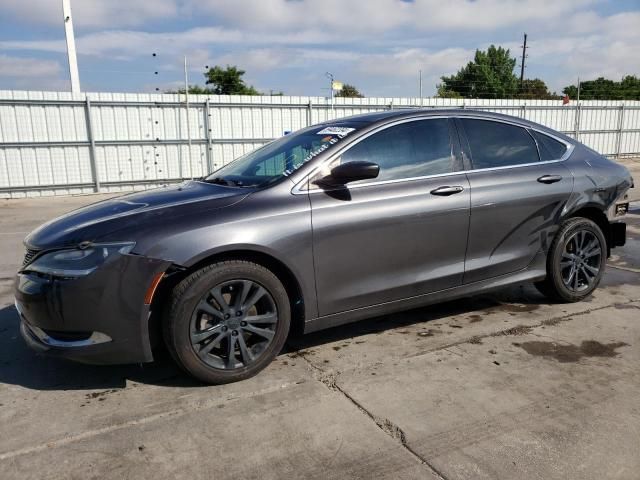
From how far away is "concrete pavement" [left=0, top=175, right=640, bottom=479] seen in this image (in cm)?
243

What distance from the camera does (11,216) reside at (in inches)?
444

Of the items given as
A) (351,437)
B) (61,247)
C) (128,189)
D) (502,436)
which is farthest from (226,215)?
(128,189)

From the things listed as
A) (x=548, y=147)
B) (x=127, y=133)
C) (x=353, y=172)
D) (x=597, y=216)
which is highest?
(x=127, y=133)

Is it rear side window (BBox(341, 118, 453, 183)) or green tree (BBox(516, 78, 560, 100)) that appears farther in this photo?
green tree (BBox(516, 78, 560, 100))

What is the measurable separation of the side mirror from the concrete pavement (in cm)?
122

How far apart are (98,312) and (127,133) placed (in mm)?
13273

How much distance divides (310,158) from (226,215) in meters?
0.75

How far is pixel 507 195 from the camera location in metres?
4.02

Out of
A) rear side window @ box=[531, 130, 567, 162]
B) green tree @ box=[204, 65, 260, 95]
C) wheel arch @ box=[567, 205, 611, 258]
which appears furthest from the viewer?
green tree @ box=[204, 65, 260, 95]

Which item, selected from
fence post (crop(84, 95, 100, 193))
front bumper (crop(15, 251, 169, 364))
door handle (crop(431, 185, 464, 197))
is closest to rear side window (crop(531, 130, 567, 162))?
door handle (crop(431, 185, 464, 197))

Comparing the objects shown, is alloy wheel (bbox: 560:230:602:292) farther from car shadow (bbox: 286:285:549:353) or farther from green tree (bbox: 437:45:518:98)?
green tree (bbox: 437:45:518:98)

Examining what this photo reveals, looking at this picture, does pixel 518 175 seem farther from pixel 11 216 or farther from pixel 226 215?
pixel 11 216

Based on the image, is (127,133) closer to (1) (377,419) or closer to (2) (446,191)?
(2) (446,191)

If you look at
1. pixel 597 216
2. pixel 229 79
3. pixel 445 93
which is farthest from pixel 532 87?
pixel 597 216
